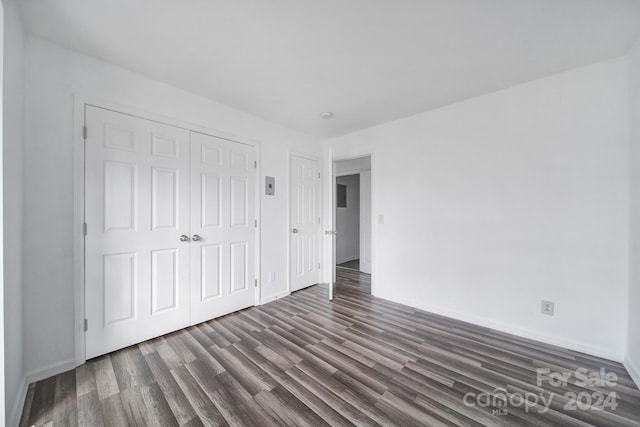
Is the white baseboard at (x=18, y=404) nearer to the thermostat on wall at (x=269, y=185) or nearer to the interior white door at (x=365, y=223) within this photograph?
the thermostat on wall at (x=269, y=185)

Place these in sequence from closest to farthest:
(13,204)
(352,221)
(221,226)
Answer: (13,204)
(221,226)
(352,221)

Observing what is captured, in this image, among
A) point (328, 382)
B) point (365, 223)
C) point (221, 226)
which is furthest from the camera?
point (365, 223)

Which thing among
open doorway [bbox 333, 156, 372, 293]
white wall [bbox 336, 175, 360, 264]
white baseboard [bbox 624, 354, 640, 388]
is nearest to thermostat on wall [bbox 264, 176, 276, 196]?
open doorway [bbox 333, 156, 372, 293]

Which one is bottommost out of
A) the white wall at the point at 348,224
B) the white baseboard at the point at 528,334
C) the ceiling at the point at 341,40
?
the white baseboard at the point at 528,334

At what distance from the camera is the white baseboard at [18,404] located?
4.21 ft

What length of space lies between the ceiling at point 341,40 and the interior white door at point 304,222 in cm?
136

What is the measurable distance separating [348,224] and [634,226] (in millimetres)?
4657

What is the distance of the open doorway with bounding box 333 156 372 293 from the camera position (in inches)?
181

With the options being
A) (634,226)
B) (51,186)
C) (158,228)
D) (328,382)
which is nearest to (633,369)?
(634,226)

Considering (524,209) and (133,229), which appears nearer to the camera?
(133,229)

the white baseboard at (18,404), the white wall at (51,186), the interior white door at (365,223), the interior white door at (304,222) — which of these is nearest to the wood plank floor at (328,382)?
the white baseboard at (18,404)

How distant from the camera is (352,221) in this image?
6266 millimetres

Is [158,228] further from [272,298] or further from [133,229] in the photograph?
[272,298]

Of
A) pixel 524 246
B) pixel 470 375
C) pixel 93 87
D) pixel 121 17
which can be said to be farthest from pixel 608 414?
pixel 93 87
